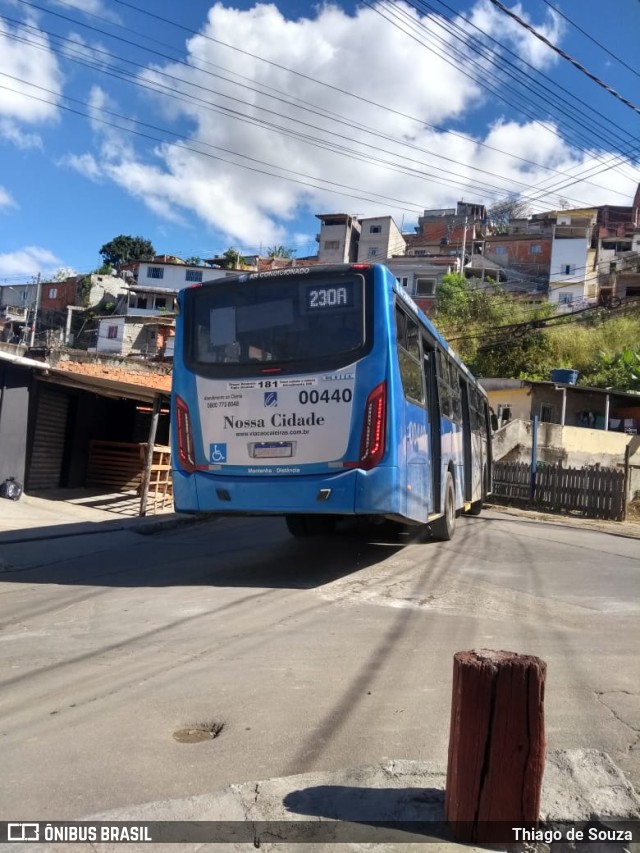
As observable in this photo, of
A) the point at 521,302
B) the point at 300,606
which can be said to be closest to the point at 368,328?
the point at 300,606

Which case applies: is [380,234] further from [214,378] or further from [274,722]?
[274,722]

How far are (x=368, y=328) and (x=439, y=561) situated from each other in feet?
13.0

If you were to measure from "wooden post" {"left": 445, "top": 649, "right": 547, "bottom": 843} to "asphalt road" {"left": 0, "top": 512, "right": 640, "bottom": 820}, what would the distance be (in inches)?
35.6

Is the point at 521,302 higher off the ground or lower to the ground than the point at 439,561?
higher

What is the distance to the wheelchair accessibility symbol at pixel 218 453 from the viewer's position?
26.7ft

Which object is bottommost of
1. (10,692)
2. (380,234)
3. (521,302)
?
(10,692)

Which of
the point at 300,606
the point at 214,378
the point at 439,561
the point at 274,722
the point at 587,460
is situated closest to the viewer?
the point at 274,722

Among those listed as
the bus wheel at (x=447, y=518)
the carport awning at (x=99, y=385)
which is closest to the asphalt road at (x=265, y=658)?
the bus wheel at (x=447, y=518)

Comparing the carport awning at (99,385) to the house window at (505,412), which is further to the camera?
the house window at (505,412)

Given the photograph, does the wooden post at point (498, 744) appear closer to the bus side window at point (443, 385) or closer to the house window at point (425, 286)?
the bus side window at point (443, 385)

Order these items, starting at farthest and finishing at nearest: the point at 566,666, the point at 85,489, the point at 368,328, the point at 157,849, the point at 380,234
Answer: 1. the point at 380,234
2. the point at 85,489
3. the point at 368,328
4. the point at 566,666
5. the point at 157,849

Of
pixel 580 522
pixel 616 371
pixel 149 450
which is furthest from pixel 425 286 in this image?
pixel 149 450

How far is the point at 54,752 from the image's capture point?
3730mm

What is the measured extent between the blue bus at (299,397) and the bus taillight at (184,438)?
0.01 meters
